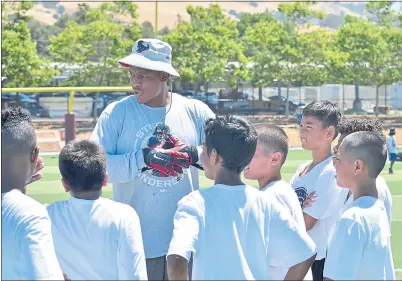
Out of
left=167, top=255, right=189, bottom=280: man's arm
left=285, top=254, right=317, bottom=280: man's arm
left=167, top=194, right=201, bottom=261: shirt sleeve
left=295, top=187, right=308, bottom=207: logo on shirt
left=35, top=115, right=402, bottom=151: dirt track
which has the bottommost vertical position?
left=35, top=115, right=402, bottom=151: dirt track

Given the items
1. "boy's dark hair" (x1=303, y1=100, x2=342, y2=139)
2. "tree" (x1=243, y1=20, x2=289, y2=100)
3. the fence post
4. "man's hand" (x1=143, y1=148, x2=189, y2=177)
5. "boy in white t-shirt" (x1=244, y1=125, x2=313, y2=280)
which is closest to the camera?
"boy in white t-shirt" (x1=244, y1=125, x2=313, y2=280)

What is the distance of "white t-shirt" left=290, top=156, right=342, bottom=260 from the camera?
189 inches

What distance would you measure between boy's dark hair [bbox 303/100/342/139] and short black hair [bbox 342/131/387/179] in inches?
43.5

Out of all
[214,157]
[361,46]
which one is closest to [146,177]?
[214,157]

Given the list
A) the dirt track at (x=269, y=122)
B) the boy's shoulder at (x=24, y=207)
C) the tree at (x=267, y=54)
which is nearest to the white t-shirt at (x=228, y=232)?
the boy's shoulder at (x=24, y=207)

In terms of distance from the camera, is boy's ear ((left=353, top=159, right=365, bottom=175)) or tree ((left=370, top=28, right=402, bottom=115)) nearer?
boy's ear ((left=353, top=159, right=365, bottom=175))

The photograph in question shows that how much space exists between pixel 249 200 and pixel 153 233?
1.30m

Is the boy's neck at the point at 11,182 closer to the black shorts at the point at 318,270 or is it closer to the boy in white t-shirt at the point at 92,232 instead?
the boy in white t-shirt at the point at 92,232

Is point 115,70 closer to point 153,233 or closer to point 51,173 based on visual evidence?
point 51,173

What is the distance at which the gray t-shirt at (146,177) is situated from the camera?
471 cm

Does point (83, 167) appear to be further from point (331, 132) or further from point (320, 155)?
point (331, 132)

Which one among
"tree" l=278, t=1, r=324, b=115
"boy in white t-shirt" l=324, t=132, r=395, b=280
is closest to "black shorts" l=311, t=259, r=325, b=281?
"boy in white t-shirt" l=324, t=132, r=395, b=280

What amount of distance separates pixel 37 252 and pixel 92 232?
42cm

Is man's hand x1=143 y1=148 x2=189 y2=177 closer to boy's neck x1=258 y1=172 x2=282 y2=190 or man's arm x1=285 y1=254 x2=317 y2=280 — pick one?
boy's neck x1=258 y1=172 x2=282 y2=190
